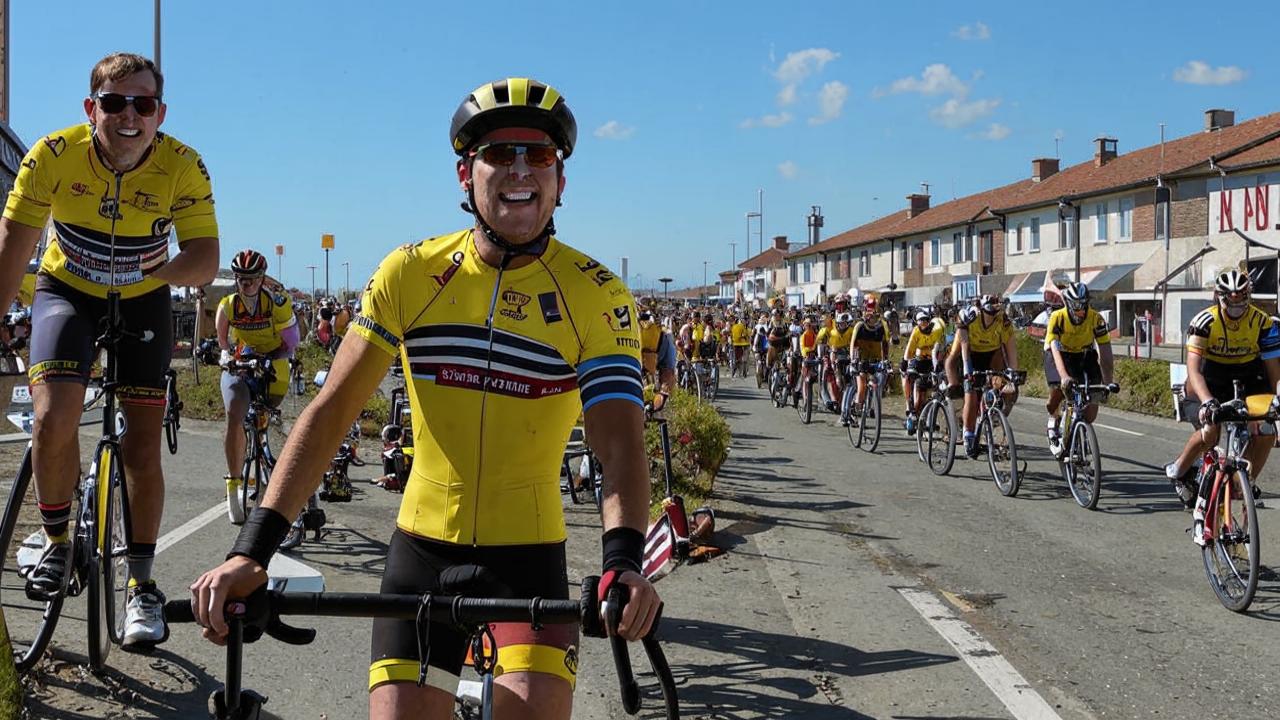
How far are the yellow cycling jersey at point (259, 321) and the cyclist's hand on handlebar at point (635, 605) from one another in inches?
270

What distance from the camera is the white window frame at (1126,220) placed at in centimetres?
4991

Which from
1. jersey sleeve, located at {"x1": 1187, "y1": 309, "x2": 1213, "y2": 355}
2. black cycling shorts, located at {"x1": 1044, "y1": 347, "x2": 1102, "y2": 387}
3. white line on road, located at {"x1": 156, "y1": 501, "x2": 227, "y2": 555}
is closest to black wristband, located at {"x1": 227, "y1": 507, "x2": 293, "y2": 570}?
white line on road, located at {"x1": 156, "y1": 501, "x2": 227, "y2": 555}

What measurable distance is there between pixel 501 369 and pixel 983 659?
12.6 ft

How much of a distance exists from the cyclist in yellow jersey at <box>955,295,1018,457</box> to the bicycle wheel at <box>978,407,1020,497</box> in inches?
20.6

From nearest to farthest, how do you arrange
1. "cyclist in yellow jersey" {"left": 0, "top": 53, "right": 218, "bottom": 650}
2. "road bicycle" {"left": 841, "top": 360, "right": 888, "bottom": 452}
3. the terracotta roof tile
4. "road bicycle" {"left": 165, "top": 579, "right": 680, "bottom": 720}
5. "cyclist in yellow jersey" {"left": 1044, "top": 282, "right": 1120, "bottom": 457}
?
"road bicycle" {"left": 165, "top": 579, "right": 680, "bottom": 720} → "cyclist in yellow jersey" {"left": 0, "top": 53, "right": 218, "bottom": 650} → "cyclist in yellow jersey" {"left": 1044, "top": 282, "right": 1120, "bottom": 457} → "road bicycle" {"left": 841, "top": 360, "right": 888, "bottom": 452} → the terracotta roof tile

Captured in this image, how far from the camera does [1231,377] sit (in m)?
8.84

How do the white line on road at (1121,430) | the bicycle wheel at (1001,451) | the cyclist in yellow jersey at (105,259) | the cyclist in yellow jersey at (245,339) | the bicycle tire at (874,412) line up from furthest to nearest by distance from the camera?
the white line on road at (1121,430), the bicycle tire at (874,412), the bicycle wheel at (1001,451), the cyclist in yellow jersey at (245,339), the cyclist in yellow jersey at (105,259)

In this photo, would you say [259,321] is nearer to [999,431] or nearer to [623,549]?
[623,549]

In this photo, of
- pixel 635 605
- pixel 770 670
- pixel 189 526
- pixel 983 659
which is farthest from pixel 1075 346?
pixel 635 605

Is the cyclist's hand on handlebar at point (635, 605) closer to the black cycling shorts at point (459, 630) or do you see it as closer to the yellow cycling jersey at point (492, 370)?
the black cycling shorts at point (459, 630)

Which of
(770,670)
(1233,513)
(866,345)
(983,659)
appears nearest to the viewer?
(770,670)

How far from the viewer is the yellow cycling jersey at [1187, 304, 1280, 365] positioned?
28.1 feet

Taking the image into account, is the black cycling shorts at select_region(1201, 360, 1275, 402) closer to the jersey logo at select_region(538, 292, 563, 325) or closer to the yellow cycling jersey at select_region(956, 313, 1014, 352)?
the yellow cycling jersey at select_region(956, 313, 1014, 352)

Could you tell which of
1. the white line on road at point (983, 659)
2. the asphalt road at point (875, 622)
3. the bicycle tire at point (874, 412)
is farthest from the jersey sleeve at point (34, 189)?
the bicycle tire at point (874, 412)
